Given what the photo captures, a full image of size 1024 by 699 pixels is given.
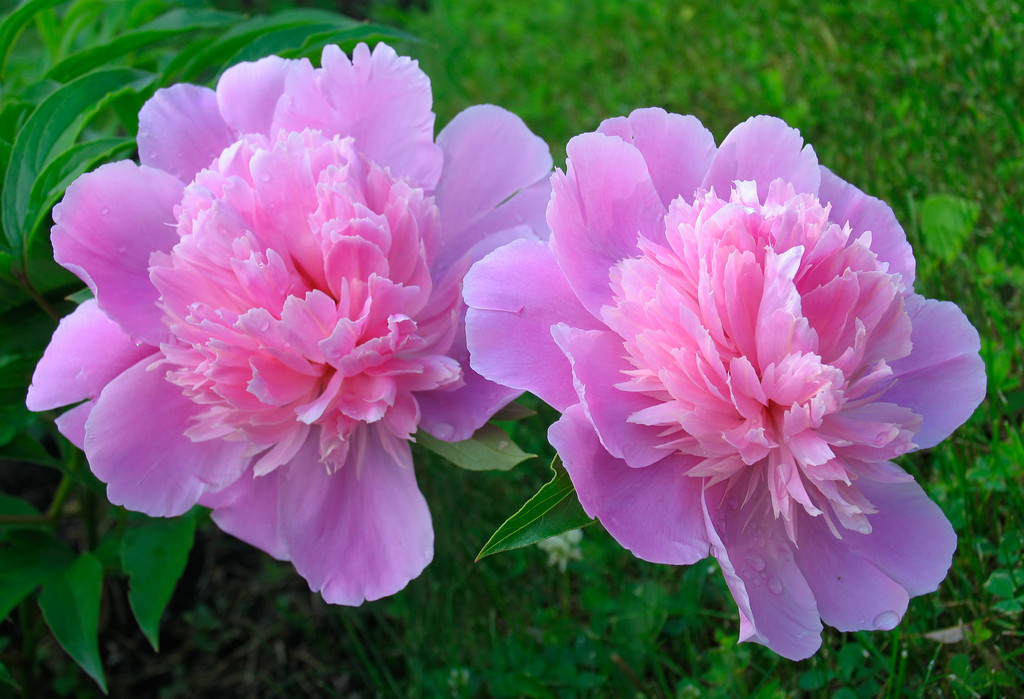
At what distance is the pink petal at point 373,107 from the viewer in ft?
3.33

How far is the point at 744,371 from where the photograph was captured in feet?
2.59

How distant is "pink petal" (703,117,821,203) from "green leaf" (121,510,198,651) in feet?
2.84

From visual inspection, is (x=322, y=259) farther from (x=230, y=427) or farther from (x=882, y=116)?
(x=882, y=116)

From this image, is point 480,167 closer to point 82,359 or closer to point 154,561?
point 82,359

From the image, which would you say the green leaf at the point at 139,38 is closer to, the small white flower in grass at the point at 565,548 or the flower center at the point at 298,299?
the flower center at the point at 298,299

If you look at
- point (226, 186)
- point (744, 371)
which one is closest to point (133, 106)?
point (226, 186)

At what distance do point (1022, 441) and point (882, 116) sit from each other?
3.90 ft

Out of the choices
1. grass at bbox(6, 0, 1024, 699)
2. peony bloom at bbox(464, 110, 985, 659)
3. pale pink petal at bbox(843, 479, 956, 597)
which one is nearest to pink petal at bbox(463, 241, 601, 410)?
peony bloom at bbox(464, 110, 985, 659)

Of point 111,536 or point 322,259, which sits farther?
point 111,536

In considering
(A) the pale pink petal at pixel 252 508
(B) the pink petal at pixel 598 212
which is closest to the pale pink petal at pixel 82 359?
(A) the pale pink petal at pixel 252 508

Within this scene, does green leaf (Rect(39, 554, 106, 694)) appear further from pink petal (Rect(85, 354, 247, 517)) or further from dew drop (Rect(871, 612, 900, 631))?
dew drop (Rect(871, 612, 900, 631))

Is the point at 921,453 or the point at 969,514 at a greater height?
the point at 969,514

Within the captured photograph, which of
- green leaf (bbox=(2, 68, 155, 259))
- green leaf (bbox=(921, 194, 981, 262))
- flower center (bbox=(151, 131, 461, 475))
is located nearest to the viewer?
flower center (bbox=(151, 131, 461, 475))

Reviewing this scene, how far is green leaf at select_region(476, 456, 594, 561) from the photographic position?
2.67ft
